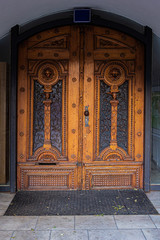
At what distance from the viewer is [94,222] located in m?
3.62

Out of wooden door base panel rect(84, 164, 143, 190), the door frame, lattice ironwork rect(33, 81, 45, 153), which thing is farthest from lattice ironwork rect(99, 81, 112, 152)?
lattice ironwork rect(33, 81, 45, 153)

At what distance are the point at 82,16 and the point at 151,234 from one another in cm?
334

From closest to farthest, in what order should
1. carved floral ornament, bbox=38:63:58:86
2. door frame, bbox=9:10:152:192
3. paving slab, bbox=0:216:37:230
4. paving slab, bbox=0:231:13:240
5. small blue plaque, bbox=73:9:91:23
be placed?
1. paving slab, bbox=0:231:13:240
2. paving slab, bbox=0:216:37:230
3. small blue plaque, bbox=73:9:91:23
4. door frame, bbox=9:10:152:192
5. carved floral ornament, bbox=38:63:58:86

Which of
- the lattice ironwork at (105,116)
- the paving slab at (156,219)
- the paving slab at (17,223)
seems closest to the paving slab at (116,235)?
the paving slab at (156,219)

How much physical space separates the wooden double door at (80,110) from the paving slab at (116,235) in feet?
4.47

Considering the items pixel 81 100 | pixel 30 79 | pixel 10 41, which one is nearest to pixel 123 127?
pixel 81 100

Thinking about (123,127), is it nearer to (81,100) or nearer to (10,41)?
(81,100)

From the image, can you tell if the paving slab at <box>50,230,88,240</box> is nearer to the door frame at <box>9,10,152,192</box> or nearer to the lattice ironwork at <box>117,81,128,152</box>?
the door frame at <box>9,10,152,192</box>

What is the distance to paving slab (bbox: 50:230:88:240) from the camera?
10.6 ft

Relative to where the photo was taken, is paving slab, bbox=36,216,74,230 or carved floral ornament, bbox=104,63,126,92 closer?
paving slab, bbox=36,216,74,230

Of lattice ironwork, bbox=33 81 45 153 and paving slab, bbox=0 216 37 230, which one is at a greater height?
lattice ironwork, bbox=33 81 45 153

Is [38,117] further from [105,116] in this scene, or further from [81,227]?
[81,227]

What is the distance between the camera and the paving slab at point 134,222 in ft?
11.5

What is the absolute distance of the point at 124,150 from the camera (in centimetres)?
475
